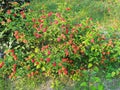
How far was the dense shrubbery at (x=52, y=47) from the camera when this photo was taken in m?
4.53

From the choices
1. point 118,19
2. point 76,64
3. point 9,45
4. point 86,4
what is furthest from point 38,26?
point 86,4

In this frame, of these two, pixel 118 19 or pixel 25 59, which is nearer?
pixel 25 59

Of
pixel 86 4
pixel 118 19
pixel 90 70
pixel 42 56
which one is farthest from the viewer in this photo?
pixel 86 4

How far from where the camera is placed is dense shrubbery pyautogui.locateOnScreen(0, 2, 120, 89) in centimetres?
453

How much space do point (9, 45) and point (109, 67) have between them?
1623 millimetres

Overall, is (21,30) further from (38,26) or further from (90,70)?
(90,70)

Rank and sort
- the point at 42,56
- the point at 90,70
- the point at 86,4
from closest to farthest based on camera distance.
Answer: the point at 42,56 < the point at 90,70 < the point at 86,4

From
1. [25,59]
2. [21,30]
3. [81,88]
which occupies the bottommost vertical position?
[81,88]

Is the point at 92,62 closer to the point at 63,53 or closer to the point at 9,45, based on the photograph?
the point at 63,53

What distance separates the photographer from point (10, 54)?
4.61 meters

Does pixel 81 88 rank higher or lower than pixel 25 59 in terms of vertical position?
lower

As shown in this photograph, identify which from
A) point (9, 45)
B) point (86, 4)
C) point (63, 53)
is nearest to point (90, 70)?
point (63, 53)

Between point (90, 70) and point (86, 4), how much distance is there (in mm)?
3396

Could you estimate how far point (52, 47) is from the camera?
4.74 meters
